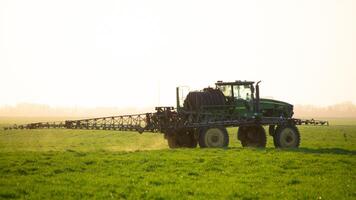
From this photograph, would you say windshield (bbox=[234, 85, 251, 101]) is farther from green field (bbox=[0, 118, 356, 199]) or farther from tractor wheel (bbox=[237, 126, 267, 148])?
green field (bbox=[0, 118, 356, 199])

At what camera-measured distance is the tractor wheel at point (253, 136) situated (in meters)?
32.5

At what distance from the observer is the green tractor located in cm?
3022

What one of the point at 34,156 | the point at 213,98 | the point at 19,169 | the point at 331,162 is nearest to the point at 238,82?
the point at 213,98

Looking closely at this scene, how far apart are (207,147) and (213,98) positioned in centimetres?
340

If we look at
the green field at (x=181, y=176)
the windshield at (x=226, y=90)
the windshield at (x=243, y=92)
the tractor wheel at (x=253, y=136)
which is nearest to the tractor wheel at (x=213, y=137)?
the windshield at (x=226, y=90)

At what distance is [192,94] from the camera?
1236 inches

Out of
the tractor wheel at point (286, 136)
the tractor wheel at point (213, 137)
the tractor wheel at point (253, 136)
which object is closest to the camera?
the tractor wheel at point (213, 137)

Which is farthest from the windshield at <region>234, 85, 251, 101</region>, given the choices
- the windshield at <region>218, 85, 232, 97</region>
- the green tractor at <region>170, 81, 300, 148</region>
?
the windshield at <region>218, 85, 232, 97</region>

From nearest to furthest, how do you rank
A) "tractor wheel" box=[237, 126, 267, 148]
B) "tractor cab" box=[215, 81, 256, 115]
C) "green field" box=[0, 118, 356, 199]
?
"green field" box=[0, 118, 356, 199]
"tractor cab" box=[215, 81, 256, 115]
"tractor wheel" box=[237, 126, 267, 148]

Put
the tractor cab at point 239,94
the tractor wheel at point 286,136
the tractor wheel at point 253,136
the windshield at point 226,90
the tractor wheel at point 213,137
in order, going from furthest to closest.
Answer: the tractor wheel at point 253,136
the tractor wheel at point 286,136
the windshield at point 226,90
the tractor cab at point 239,94
the tractor wheel at point 213,137

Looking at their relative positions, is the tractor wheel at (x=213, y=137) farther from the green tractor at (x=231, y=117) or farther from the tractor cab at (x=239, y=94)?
the tractor cab at (x=239, y=94)

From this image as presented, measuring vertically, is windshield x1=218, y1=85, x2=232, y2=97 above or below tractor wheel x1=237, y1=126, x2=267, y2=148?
above

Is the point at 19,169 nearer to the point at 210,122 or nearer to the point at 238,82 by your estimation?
the point at 210,122

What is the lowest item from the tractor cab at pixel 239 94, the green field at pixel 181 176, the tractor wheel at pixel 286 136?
the green field at pixel 181 176
